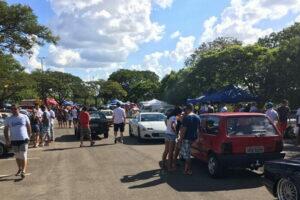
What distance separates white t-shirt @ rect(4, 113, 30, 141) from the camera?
1167 cm

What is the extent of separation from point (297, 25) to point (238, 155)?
2128 inches

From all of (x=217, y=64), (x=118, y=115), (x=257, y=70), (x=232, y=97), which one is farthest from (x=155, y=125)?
(x=217, y=64)

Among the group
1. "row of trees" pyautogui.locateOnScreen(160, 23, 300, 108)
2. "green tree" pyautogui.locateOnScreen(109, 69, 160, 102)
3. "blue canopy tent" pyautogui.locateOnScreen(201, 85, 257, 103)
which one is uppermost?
"green tree" pyautogui.locateOnScreen(109, 69, 160, 102)

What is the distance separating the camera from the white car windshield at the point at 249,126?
36.1 ft

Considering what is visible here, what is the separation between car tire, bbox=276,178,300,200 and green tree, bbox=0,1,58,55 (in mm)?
17093

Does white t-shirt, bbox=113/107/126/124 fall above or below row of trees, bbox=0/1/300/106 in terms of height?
below

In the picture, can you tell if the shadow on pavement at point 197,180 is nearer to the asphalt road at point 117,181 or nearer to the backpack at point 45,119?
the asphalt road at point 117,181

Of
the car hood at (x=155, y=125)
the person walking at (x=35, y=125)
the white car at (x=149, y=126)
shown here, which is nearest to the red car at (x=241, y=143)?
the white car at (x=149, y=126)

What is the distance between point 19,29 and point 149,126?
7768 mm

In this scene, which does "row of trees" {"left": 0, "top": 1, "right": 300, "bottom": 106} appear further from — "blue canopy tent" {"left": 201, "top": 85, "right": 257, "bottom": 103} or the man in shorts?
the man in shorts

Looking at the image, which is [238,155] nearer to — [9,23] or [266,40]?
[9,23]

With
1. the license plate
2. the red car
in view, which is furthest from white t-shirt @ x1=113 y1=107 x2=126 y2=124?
the license plate

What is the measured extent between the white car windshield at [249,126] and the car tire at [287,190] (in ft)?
9.98

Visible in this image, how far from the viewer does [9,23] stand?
2231cm
